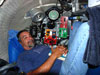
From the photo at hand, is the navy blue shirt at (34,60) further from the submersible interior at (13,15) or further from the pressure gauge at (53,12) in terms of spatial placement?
the pressure gauge at (53,12)

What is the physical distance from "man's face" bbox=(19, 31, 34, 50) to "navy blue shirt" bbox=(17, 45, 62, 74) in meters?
0.22

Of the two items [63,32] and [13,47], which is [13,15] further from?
[63,32]

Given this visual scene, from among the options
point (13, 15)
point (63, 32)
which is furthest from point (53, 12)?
point (13, 15)

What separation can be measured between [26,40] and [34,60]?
0.51 meters

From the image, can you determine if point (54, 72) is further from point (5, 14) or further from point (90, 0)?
point (5, 14)

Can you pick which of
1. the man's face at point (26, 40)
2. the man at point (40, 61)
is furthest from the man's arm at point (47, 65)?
the man's face at point (26, 40)

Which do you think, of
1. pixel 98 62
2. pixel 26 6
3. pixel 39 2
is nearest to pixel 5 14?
pixel 26 6

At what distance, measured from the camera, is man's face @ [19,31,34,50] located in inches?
72.5

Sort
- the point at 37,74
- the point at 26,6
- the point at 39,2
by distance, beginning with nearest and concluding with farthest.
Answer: the point at 37,74 < the point at 26,6 < the point at 39,2

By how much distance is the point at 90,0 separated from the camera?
1147 mm

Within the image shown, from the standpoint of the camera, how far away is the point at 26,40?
6.10 feet

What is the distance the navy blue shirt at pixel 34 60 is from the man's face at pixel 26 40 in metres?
0.22

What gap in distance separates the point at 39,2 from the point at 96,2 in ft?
3.93

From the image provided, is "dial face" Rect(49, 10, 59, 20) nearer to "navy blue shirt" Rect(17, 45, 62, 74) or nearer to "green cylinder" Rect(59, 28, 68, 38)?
"green cylinder" Rect(59, 28, 68, 38)
